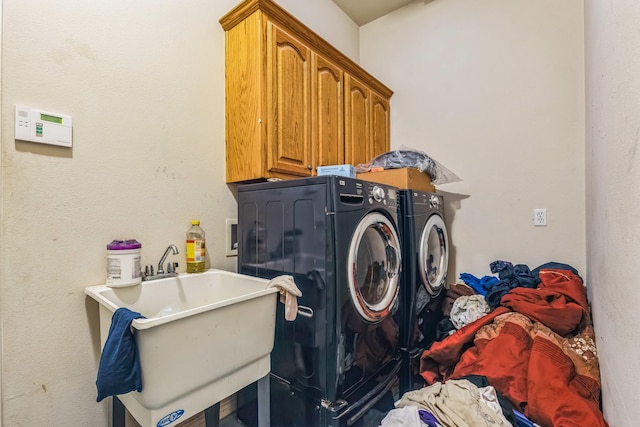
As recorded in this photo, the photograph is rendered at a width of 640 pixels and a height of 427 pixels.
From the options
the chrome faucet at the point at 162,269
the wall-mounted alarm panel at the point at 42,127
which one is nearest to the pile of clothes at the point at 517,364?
the chrome faucet at the point at 162,269

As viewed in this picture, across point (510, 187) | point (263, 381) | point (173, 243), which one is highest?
point (510, 187)

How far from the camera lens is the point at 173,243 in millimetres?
1496

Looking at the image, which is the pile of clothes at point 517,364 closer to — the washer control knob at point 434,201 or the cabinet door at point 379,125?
the washer control knob at point 434,201

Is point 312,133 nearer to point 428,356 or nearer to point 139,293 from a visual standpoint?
point 139,293

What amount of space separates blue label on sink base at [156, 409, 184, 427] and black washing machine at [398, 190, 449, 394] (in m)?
1.15

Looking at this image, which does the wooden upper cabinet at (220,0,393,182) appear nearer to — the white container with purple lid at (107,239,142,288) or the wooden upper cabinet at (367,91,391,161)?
the wooden upper cabinet at (367,91,391,161)

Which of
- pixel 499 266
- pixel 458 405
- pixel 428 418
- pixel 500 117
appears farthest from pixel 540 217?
pixel 428 418

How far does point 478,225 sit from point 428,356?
1.23 meters

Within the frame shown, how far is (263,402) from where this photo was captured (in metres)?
1.16

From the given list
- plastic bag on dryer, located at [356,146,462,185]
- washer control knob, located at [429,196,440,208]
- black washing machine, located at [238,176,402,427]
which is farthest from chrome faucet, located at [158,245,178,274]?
washer control knob, located at [429,196,440,208]

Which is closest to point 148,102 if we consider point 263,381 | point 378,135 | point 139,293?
point 139,293

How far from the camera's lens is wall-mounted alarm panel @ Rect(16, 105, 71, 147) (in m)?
1.06

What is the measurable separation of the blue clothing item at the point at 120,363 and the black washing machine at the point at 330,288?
0.65 meters

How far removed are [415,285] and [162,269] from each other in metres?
1.31
